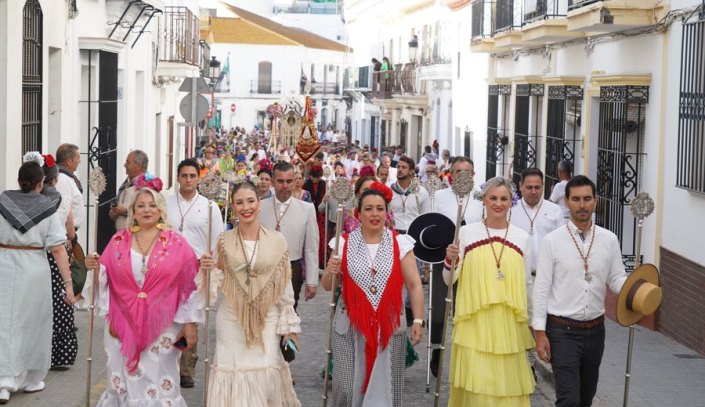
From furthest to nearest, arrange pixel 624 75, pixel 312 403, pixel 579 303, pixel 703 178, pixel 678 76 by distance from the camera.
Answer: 1. pixel 624 75
2. pixel 678 76
3. pixel 703 178
4. pixel 312 403
5. pixel 579 303

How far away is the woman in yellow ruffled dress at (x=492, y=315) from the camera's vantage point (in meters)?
8.42

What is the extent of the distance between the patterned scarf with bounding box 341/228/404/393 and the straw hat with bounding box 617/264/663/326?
142cm

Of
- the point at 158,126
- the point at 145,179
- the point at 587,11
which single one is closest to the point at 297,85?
the point at 158,126

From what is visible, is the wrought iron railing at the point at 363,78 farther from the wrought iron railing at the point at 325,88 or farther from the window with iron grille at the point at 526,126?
the window with iron grille at the point at 526,126

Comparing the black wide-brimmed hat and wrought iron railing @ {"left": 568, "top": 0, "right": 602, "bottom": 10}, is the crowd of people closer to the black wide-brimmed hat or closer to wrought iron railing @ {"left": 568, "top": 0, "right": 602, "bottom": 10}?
the black wide-brimmed hat

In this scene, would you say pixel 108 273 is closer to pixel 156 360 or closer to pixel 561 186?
pixel 156 360

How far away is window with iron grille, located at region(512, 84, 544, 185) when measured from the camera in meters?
22.1

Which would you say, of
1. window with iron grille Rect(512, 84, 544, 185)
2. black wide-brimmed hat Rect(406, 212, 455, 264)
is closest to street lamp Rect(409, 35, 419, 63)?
window with iron grille Rect(512, 84, 544, 185)

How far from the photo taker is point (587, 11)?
53.1 ft

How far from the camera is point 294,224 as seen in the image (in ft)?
36.4

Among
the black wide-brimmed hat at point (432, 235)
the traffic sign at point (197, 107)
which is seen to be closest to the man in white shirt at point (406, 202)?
the black wide-brimmed hat at point (432, 235)

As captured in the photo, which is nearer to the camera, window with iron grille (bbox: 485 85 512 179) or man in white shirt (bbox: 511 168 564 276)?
man in white shirt (bbox: 511 168 564 276)

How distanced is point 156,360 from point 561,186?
8.13 meters

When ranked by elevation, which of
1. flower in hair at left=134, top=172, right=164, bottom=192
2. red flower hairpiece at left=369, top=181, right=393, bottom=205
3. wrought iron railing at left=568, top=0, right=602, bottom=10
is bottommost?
flower in hair at left=134, top=172, right=164, bottom=192
